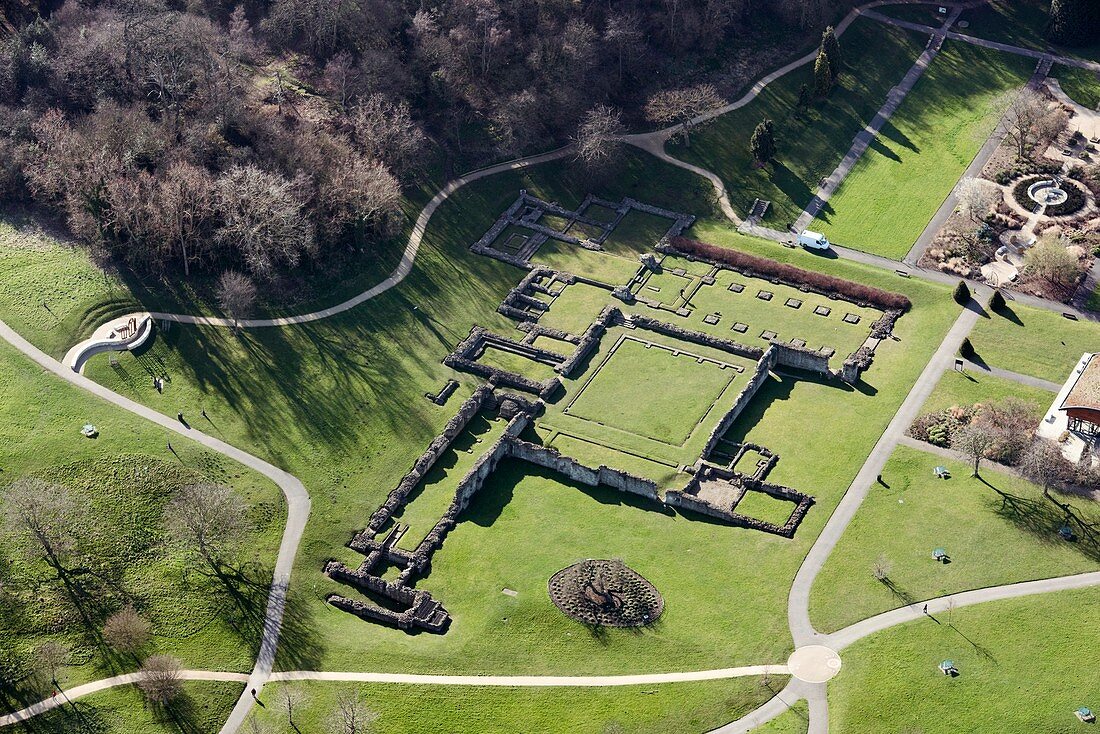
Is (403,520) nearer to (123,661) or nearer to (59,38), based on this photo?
(123,661)

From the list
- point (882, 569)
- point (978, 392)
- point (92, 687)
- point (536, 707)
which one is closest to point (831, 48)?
point (978, 392)

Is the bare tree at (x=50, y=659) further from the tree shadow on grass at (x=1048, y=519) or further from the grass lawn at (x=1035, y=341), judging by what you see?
the grass lawn at (x=1035, y=341)

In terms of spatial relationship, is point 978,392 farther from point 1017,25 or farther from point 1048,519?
point 1017,25

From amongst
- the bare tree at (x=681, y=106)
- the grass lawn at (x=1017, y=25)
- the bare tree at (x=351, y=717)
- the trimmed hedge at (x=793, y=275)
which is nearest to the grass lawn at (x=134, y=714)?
the bare tree at (x=351, y=717)

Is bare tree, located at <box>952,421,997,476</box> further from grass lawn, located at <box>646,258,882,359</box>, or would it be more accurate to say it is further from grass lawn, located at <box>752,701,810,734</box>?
grass lawn, located at <box>752,701,810,734</box>

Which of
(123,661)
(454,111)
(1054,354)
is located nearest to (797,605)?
(1054,354)

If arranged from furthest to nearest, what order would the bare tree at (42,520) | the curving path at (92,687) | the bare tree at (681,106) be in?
the bare tree at (681,106) < the bare tree at (42,520) < the curving path at (92,687)

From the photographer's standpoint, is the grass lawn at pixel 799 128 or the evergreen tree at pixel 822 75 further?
the evergreen tree at pixel 822 75
